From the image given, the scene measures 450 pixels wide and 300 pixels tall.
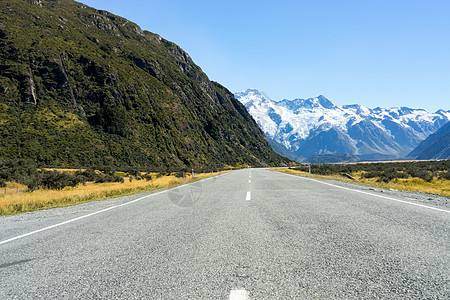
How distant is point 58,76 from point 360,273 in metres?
101

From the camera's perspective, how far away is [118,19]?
181 metres

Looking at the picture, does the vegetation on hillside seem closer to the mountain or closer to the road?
the road

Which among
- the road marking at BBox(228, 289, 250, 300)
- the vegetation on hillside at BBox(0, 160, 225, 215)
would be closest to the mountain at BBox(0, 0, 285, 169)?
the vegetation on hillside at BBox(0, 160, 225, 215)

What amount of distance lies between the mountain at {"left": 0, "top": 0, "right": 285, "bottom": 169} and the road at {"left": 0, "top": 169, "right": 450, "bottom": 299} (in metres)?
65.2

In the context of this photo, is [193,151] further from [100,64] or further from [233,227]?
[233,227]

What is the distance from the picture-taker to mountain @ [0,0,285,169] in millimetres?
75562

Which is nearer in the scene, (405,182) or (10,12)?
(405,182)

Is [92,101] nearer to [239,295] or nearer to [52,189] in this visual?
[52,189]

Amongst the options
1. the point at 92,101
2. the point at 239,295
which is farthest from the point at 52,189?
the point at 92,101

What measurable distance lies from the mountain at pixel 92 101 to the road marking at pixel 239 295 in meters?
69.1

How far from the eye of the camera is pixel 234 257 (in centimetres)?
510

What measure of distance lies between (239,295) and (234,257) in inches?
57.6

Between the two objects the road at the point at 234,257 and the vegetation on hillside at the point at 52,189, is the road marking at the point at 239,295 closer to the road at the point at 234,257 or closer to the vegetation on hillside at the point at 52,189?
the road at the point at 234,257

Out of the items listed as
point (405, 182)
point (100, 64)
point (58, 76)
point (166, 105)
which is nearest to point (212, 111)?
point (166, 105)
